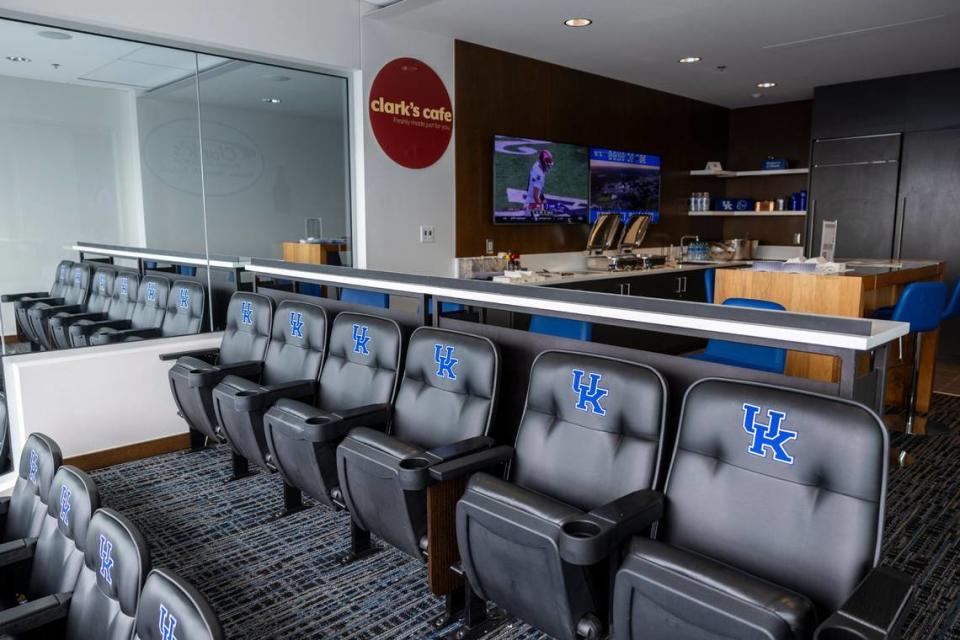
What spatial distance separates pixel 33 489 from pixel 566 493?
A: 1.76m

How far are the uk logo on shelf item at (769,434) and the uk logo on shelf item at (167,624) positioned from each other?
1.38 meters

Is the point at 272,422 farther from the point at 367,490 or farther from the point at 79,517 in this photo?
the point at 79,517

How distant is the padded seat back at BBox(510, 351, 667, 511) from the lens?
1943 millimetres

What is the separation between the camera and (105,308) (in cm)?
393

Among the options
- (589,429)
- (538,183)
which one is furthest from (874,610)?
(538,183)

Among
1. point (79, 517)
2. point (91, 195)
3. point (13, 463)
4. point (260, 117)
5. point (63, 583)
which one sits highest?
point (260, 117)

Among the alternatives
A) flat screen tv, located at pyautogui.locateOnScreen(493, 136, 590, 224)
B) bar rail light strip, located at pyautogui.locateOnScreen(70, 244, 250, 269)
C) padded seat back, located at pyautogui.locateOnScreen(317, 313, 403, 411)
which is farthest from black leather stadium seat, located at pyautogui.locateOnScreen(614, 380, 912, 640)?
flat screen tv, located at pyautogui.locateOnScreen(493, 136, 590, 224)

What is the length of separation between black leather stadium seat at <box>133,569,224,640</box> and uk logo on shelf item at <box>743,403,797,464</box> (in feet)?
4.27

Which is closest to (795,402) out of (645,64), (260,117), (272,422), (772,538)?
(772,538)

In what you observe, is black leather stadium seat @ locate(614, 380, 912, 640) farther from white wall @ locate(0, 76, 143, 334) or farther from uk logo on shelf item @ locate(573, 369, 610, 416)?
white wall @ locate(0, 76, 143, 334)

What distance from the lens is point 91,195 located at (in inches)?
147

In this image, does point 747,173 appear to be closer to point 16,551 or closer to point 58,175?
point 58,175

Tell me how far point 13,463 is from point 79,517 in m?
2.11

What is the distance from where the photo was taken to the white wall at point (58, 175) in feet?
11.2
